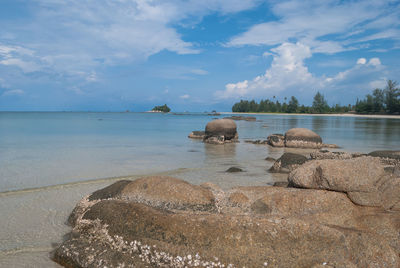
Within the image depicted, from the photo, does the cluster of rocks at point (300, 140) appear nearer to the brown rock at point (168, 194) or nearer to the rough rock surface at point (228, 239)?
the rough rock surface at point (228, 239)

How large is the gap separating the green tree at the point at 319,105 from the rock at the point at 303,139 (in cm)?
12803

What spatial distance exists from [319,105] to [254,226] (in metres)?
Result: 149

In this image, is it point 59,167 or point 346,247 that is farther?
point 59,167

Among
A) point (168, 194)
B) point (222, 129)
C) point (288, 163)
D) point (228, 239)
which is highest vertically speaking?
point (222, 129)

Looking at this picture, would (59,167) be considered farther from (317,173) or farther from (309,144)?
(309,144)

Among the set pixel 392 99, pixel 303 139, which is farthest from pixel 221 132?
pixel 392 99

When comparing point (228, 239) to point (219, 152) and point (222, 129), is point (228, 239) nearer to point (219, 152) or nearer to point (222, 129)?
point (219, 152)

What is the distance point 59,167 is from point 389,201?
12.1 metres

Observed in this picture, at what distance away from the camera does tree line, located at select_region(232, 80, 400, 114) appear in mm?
102500

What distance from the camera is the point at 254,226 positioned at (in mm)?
3992

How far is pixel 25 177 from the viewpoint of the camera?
34.7ft

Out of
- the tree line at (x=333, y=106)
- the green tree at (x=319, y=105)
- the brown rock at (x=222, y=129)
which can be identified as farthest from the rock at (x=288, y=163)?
the green tree at (x=319, y=105)

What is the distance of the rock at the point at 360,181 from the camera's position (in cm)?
529

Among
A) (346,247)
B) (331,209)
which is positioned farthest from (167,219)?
(331,209)
